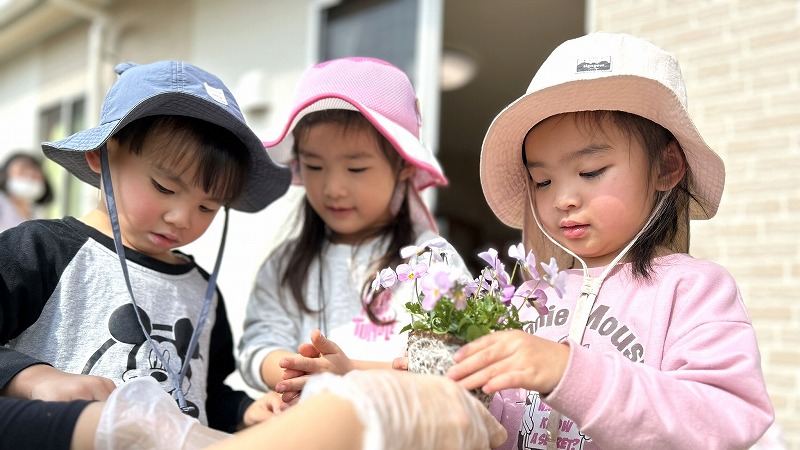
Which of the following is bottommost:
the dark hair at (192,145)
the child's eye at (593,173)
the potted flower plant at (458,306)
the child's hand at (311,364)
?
the child's hand at (311,364)

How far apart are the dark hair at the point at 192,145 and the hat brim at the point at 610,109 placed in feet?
2.13

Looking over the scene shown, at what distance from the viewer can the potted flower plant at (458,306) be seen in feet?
3.69

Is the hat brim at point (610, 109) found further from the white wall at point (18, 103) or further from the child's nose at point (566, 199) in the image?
the white wall at point (18, 103)

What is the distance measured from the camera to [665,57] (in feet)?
5.06

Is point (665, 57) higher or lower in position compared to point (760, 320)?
higher

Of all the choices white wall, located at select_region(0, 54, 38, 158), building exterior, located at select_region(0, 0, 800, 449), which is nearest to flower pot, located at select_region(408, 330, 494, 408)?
building exterior, located at select_region(0, 0, 800, 449)

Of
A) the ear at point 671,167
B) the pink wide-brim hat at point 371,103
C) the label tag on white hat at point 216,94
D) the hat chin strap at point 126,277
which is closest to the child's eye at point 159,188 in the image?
the hat chin strap at point 126,277

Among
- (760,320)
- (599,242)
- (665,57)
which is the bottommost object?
(760,320)

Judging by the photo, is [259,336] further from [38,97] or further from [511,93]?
[38,97]

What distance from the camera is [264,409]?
1681 millimetres

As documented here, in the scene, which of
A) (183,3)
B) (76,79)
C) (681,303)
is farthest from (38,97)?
(681,303)

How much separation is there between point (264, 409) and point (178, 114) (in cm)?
73

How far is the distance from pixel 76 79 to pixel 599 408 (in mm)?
7088

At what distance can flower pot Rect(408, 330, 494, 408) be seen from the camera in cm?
114
